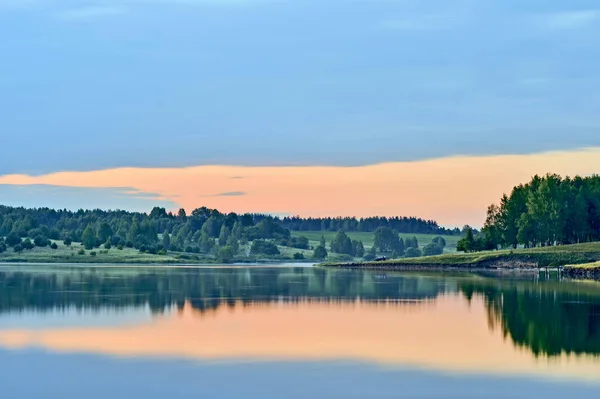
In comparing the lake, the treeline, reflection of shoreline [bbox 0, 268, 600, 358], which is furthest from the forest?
the lake

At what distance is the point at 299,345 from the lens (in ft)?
160

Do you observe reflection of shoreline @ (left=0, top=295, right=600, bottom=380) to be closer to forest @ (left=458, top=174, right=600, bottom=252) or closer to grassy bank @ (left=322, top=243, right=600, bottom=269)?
grassy bank @ (left=322, top=243, right=600, bottom=269)

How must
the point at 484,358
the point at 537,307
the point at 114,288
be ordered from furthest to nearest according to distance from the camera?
the point at 114,288, the point at 537,307, the point at 484,358

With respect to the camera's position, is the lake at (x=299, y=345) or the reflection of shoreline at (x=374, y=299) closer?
the lake at (x=299, y=345)

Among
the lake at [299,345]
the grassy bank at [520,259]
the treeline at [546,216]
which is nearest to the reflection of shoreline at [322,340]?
the lake at [299,345]

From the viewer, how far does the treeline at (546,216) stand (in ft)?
561

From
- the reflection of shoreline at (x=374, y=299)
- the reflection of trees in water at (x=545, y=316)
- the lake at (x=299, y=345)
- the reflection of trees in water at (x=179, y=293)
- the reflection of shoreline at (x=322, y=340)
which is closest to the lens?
the lake at (x=299, y=345)

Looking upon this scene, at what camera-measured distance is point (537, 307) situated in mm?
71562

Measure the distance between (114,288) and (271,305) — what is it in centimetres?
2761

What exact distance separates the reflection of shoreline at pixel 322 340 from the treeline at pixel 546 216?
107323mm

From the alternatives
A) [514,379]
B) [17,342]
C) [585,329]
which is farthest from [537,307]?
[17,342]

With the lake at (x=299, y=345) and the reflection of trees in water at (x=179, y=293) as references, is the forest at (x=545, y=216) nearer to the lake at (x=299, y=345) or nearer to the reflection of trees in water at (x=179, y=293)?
the reflection of trees in water at (x=179, y=293)

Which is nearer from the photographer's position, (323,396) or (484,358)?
(323,396)

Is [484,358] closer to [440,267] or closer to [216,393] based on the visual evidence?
[216,393]
